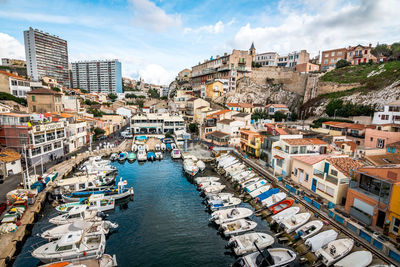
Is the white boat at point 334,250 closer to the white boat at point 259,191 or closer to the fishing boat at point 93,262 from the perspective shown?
the white boat at point 259,191

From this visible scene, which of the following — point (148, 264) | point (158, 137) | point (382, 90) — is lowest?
point (148, 264)

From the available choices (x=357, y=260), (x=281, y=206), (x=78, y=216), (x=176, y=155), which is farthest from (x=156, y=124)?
(x=357, y=260)

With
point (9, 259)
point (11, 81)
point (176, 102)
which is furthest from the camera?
point (176, 102)

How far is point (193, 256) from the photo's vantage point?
660 inches

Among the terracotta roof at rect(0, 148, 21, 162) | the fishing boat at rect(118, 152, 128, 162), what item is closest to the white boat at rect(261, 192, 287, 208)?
the fishing boat at rect(118, 152, 128, 162)

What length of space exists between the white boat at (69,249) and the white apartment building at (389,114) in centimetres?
5210

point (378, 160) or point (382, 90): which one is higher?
point (382, 90)

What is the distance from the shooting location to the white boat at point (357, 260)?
43.3 feet

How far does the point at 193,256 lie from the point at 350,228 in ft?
43.4

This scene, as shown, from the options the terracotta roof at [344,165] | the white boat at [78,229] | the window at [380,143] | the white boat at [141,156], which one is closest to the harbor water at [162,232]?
the white boat at [78,229]

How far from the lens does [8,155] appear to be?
27719 mm

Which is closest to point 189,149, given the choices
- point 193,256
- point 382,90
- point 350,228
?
point 193,256

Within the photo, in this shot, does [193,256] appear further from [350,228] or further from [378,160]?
[378,160]

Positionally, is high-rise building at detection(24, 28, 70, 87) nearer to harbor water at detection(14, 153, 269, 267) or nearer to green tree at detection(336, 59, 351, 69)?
harbor water at detection(14, 153, 269, 267)
